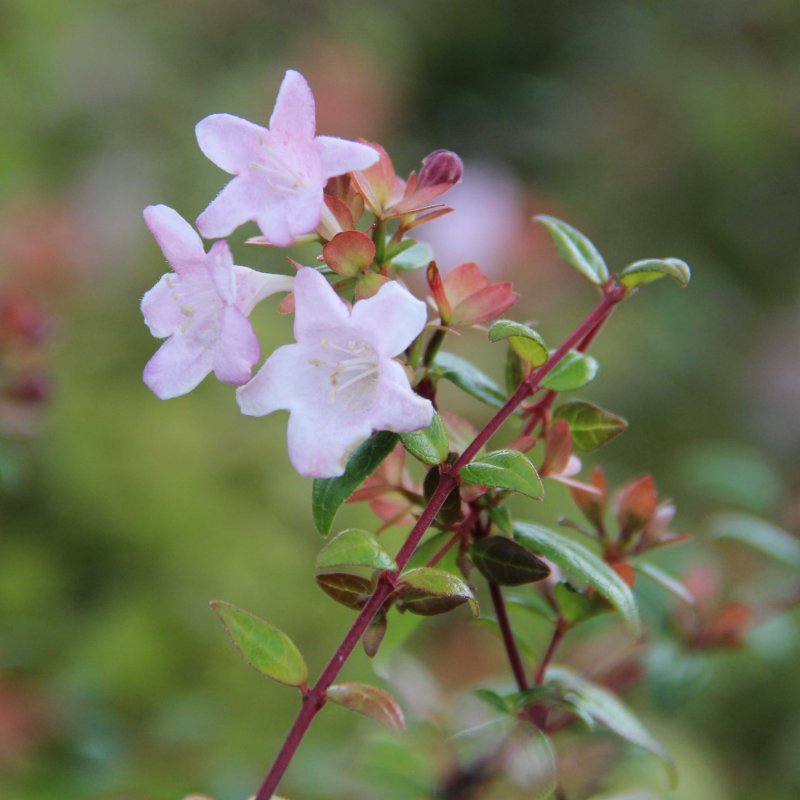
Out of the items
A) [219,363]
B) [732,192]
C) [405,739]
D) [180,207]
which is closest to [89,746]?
[405,739]

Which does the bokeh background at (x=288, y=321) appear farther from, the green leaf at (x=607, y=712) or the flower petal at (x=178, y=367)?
the flower petal at (x=178, y=367)

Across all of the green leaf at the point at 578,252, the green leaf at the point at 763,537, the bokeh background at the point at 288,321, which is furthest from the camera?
the bokeh background at the point at 288,321

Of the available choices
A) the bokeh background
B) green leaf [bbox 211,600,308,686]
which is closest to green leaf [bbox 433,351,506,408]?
green leaf [bbox 211,600,308,686]

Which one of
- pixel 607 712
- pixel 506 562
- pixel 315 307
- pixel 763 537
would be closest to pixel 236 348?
pixel 315 307

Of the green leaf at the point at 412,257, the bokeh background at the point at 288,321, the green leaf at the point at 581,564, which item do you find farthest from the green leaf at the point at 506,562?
the bokeh background at the point at 288,321

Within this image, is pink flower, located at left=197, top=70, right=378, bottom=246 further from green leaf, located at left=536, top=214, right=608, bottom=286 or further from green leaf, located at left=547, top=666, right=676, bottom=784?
green leaf, located at left=547, top=666, right=676, bottom=784

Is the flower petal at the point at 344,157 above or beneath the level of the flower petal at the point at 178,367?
above

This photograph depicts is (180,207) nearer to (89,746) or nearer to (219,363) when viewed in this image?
(89,746)

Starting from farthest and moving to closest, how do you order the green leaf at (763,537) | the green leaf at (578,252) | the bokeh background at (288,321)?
the bokeh background at (288,321)
the green leaf at (763,537)
the green leaf at (578,252)
